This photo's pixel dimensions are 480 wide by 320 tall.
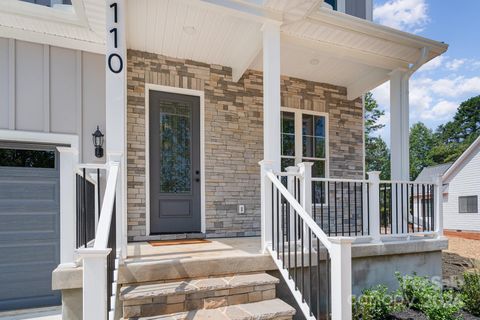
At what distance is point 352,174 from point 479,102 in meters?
35.5

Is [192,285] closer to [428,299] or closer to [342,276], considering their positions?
[342,276]

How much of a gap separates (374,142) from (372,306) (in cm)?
2208

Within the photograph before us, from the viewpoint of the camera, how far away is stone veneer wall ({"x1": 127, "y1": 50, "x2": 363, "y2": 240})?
4.34 m

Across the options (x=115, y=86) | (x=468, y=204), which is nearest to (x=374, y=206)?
(x=115, y=86)

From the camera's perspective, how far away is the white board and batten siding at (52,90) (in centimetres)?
361

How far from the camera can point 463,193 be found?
1416 centimetres

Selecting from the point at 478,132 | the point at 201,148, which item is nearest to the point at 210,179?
the point at 201,148

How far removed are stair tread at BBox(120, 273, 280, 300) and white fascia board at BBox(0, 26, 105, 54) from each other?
2975 mm

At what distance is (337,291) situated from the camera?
214 centimetres

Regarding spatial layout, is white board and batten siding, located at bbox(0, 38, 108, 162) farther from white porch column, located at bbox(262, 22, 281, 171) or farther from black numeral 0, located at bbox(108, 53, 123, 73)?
white porch column, located at bbox(262, 22, 281, 171)

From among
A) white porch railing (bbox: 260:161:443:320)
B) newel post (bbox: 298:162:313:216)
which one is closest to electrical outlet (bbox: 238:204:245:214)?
white porch railing (bbox: 260:161:443:320)

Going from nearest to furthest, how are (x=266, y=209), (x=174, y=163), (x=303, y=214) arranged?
(x=303, y=214) → (x=266, y=209) → (x=174, y=163)

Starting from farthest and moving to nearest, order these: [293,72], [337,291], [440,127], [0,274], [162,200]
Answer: [440,127]
[293,72]
[162,200]
[0,274]
[337,291]

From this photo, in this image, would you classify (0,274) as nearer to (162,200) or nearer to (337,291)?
(162,200)
